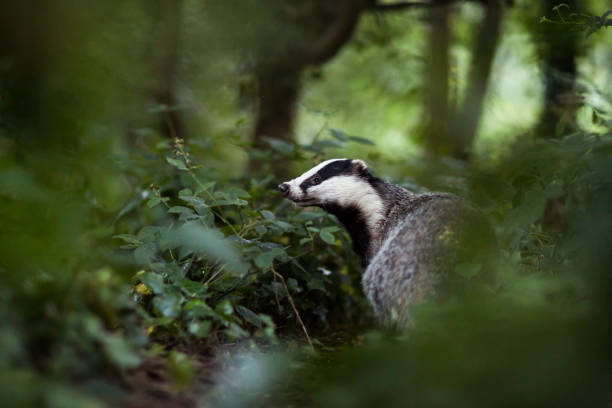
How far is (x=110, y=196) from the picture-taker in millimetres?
2320

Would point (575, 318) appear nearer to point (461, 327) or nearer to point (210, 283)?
point (461, 327)

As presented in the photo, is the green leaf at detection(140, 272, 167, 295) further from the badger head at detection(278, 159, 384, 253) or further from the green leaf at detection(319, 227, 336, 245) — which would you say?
the badger head at detection(278, 159, 384, 253)

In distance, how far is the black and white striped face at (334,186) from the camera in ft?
12.4

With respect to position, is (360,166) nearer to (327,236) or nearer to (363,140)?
(363,140)

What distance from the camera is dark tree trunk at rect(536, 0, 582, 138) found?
4.79m

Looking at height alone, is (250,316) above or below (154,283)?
below

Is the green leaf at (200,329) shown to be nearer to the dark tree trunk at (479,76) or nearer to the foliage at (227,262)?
the foliage at (227,262)

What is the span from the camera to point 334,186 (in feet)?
12.5

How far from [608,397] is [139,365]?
1600 mm

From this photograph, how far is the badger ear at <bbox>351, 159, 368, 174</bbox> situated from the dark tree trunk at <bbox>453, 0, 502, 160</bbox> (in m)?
3.09

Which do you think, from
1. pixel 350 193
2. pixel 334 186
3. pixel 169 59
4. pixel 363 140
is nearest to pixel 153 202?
pixel 334 186

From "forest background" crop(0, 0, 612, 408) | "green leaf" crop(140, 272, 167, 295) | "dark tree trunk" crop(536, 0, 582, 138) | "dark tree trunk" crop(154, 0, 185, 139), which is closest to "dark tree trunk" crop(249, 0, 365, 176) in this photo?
"dark tree trunk" crop(154, 0, 185, 139)

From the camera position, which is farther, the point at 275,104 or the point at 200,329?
the point at 275,104

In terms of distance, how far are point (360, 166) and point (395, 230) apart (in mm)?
681
